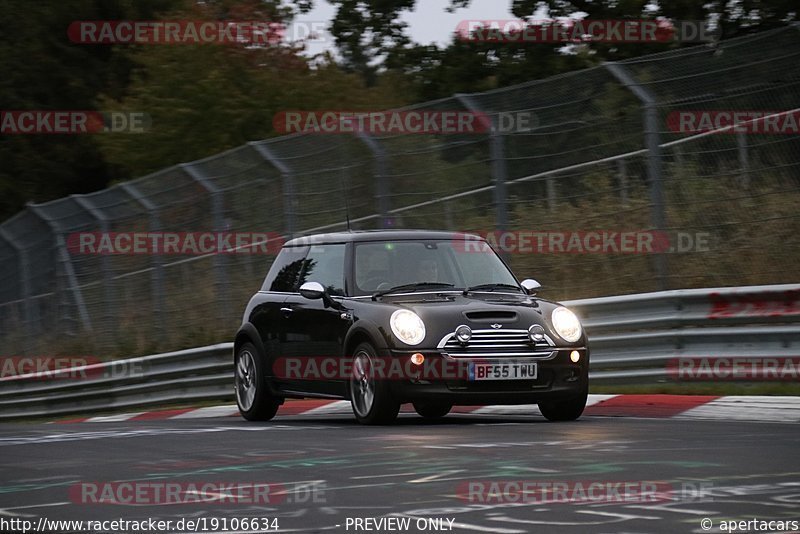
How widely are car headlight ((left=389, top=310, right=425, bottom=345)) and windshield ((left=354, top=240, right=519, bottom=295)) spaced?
86 cm

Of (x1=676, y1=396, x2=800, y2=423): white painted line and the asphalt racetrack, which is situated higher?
the asphalt racetrack

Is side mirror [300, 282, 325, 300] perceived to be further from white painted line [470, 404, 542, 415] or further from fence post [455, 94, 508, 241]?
fence post [455, 94, 508, 241]

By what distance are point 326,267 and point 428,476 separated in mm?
5212

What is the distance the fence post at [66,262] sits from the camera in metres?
22.8

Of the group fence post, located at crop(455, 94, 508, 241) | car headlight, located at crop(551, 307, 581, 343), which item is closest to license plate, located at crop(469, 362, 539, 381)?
car headlight, located at crop(551, 307, 581, 343)

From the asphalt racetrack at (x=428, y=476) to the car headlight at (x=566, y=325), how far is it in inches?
27.7

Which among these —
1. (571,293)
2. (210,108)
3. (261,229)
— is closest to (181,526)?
(571,293)

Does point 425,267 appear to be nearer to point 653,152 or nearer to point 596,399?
point 596,399

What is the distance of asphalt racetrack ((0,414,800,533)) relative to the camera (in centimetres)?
593

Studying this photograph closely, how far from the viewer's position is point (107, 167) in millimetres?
53594

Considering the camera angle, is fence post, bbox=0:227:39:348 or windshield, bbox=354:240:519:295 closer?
windshield, bbox=354:240:519:295

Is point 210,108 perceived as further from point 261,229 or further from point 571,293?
point 571,293

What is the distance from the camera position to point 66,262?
23.1m

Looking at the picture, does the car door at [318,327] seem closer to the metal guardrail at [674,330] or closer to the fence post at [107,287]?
the metal guardrail at [674,330]
